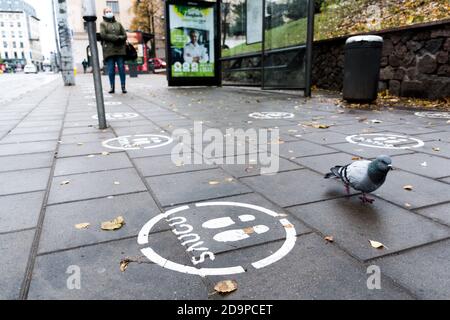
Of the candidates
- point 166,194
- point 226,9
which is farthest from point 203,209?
point 226,9

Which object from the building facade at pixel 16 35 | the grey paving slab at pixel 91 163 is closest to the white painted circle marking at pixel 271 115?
the grey paving slab at pixel 91 163

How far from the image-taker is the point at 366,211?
2744 millimetres

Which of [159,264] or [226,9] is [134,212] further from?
[226,9]

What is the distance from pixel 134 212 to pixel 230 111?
5.47 metres

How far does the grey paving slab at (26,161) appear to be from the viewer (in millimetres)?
4059

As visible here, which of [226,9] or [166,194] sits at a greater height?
[226,9]

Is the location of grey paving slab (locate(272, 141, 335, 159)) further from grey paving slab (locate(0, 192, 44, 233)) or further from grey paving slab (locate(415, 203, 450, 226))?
grey paving slab (locate(0, 192, 44, 233))

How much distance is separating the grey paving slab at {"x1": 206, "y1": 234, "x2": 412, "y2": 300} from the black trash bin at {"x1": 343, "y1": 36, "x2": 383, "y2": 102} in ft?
22.4

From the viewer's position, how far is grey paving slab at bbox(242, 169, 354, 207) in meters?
3.03

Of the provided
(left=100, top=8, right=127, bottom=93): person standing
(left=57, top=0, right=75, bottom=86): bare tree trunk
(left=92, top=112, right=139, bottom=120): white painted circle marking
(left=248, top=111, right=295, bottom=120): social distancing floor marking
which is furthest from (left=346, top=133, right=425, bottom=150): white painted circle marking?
(left=57, top=0, right=75, bottom=86): bare tree trunk

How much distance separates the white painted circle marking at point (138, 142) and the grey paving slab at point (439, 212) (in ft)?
10.5

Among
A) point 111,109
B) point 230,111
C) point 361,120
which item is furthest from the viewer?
point 111,109

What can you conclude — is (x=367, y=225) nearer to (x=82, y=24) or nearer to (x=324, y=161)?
(x=324, y=161)

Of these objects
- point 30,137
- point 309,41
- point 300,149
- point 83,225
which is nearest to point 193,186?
point 83,225
